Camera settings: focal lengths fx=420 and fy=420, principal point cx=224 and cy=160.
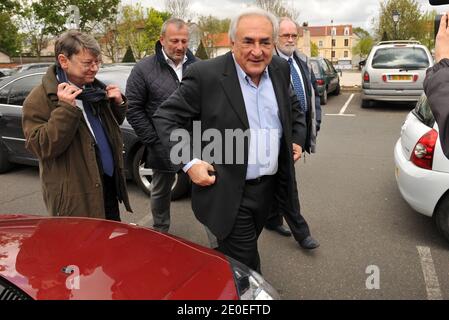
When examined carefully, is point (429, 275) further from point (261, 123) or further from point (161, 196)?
point (161, 196)

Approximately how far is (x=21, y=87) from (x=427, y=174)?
4.93m

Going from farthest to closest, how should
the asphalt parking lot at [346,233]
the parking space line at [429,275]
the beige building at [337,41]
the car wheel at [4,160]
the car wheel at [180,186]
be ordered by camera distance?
the beige building at [337,41], the car wheel at [4,160], the car wheel at [180,186], the asphalt parking lot at [346,233], the parking space line at [429,275]

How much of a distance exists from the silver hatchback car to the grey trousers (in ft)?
26.6

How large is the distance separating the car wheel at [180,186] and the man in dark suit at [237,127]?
223 cm

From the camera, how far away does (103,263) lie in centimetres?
178

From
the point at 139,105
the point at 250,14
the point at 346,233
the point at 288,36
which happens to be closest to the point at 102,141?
the point at 139,105

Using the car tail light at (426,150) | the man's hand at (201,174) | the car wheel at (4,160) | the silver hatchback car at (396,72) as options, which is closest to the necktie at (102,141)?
the man's hand at (201,174)

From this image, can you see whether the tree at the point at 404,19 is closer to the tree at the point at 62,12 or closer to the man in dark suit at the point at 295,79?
the tree at the point at 62,12

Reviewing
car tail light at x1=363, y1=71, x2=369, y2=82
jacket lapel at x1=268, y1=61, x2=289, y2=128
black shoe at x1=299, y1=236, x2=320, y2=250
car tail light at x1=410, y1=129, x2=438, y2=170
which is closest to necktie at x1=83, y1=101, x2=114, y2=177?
jacket lapel at x1=268, y1=61, x2=289, y2=128

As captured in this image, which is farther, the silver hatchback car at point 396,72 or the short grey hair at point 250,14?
the silver hatchback car at point 396,72

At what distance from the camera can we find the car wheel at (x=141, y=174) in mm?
4754

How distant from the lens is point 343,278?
3035 mm

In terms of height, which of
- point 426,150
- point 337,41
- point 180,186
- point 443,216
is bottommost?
point 180,186

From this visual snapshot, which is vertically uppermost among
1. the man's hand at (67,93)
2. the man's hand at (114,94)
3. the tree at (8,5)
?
the tree at (8,5)
